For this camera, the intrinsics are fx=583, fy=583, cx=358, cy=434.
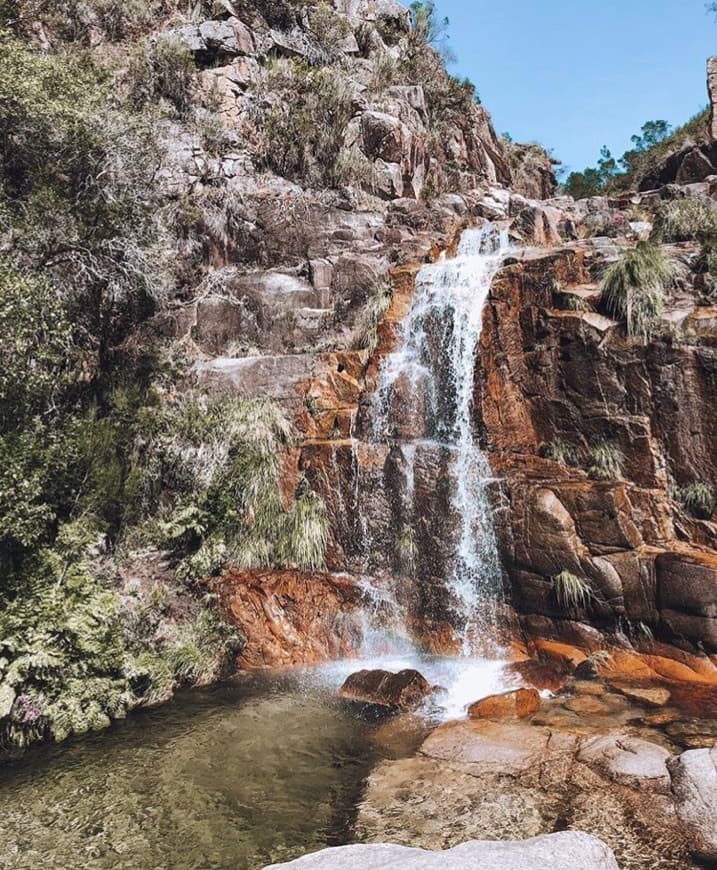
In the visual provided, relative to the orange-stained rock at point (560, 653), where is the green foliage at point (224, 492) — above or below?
above

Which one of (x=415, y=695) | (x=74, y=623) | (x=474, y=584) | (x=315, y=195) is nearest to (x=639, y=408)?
(x=474, y=584)

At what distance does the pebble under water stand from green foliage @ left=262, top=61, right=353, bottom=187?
16768 mm

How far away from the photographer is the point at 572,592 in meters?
8.80

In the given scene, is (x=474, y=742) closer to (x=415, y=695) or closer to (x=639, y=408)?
(x=415, y=695)

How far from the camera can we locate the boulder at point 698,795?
4629mm

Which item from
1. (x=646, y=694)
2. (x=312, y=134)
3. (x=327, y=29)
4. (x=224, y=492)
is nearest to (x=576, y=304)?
(x=646, y=694)

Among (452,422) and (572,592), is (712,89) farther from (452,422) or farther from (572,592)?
(572,592)

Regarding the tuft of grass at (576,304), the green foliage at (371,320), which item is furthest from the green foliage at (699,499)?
the green foliage at (371,320)

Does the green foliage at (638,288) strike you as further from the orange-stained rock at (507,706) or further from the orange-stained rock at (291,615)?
the orange-stained rock at (291,615)

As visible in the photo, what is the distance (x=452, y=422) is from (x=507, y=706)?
217 inches

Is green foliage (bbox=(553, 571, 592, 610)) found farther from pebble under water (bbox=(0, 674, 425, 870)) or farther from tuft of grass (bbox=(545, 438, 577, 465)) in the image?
pebble under water (bbox=(0, 674, 425, 870))

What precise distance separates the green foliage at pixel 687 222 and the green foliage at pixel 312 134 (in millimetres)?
10067

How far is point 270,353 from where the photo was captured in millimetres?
14508

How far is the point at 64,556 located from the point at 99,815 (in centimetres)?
390
